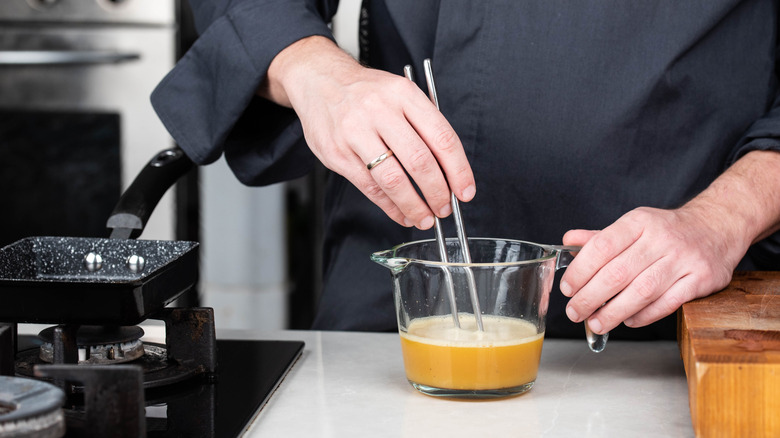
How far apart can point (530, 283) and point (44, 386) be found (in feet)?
1.27

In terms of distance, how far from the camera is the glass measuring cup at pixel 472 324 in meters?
0.77

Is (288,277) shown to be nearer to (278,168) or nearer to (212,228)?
(212,228)

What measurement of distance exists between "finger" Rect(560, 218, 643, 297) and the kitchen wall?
4.91 feet

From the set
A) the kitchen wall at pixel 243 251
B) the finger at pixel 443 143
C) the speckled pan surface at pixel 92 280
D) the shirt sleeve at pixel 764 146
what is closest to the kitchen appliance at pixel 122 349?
the speckled pan surface at pixel 92 280

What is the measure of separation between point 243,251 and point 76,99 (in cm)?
51

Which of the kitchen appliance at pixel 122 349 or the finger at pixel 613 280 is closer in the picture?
the kitchen appliance at pixel 122 349

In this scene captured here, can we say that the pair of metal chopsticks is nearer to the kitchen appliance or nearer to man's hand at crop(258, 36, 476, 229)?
man's hand at crop(258, 36, 476, 229)

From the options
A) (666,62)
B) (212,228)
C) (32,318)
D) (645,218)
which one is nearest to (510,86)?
(666,62)

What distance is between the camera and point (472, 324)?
78 centimetres

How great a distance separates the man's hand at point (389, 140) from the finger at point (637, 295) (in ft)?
0.53

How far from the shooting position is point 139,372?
1.97ft

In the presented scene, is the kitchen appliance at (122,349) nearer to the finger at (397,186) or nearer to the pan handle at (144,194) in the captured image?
the pan handle at (144,194)

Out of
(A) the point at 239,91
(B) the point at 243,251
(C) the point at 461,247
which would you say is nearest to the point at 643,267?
(C) the point at 461,247

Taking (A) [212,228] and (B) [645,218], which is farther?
(A) [212,228]
